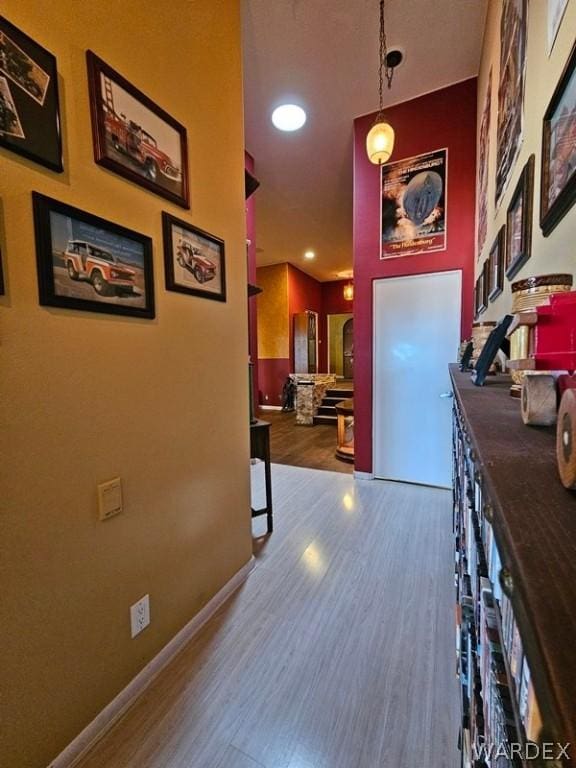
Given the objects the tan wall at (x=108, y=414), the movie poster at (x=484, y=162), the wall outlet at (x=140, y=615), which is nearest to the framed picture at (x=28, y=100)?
the tan wall at (x=108, y=414)

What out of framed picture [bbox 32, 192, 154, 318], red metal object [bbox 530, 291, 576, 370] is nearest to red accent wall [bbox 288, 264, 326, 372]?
framed picture [bbox 32, 192, 154, 318]

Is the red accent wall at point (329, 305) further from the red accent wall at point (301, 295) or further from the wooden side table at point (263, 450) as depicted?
the wooden side table at point (263, 450)

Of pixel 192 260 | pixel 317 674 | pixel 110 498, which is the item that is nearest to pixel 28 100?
pixel 192 260

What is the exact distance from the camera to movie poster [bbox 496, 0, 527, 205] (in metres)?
1.25

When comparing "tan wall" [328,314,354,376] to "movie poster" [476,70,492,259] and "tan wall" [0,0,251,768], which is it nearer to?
"movie poster" [476,70,492,259]

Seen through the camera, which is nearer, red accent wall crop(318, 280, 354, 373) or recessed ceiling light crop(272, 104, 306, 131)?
recessed ceiling light crop(272, 104, 306, 131)

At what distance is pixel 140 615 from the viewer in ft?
4.02

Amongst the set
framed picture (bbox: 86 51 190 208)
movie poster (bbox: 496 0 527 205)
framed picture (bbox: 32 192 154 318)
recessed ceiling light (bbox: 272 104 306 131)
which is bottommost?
framed picture (bbox: 32 192 154 318)

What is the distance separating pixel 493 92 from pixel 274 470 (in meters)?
3.32

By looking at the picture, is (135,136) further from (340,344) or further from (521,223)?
(340,344)

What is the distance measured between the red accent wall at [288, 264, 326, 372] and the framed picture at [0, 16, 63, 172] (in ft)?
21.2

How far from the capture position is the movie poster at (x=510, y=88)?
1245 millimetres

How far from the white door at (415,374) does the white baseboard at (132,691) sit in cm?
203

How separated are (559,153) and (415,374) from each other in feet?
7.57
